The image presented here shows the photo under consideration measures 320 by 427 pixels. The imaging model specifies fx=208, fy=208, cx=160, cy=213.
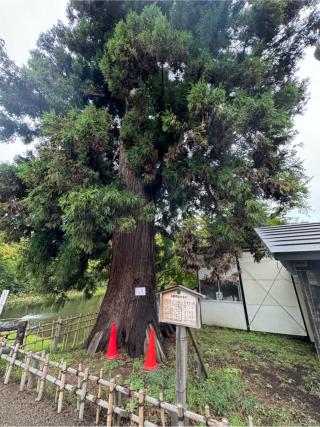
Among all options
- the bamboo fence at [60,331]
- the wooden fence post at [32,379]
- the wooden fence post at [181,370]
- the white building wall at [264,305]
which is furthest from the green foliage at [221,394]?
the white building wall at [264,305]

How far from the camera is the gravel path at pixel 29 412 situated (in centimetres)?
223

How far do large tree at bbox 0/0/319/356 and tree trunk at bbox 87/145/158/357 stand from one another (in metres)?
0.02

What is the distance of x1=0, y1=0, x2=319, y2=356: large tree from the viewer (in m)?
3.32

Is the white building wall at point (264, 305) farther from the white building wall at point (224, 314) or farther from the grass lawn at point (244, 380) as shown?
the grass lawn at point (244, 380)

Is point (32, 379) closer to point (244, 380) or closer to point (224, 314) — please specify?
point (244, 380)

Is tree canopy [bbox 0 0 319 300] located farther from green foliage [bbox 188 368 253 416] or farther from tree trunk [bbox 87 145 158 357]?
green foliage [bbox 188 368 253 416]

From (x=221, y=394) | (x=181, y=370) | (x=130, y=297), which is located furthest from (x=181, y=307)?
(x=130, y=297)

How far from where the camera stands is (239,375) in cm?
334

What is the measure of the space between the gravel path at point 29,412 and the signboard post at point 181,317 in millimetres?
1191

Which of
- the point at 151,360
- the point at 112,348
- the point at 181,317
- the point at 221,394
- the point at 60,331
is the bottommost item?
the point at 221,394

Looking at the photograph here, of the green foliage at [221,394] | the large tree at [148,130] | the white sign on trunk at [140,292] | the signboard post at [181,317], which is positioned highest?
the large tree at [148,130]

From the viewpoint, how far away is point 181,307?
2461 millimetres

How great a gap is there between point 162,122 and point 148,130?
1.05 ft

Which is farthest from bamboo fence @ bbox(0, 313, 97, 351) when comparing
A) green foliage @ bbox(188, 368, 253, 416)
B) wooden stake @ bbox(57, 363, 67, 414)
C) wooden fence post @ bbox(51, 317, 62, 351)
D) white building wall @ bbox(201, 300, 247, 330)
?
white building wall @ bbox(201, 300, 247, 330)
